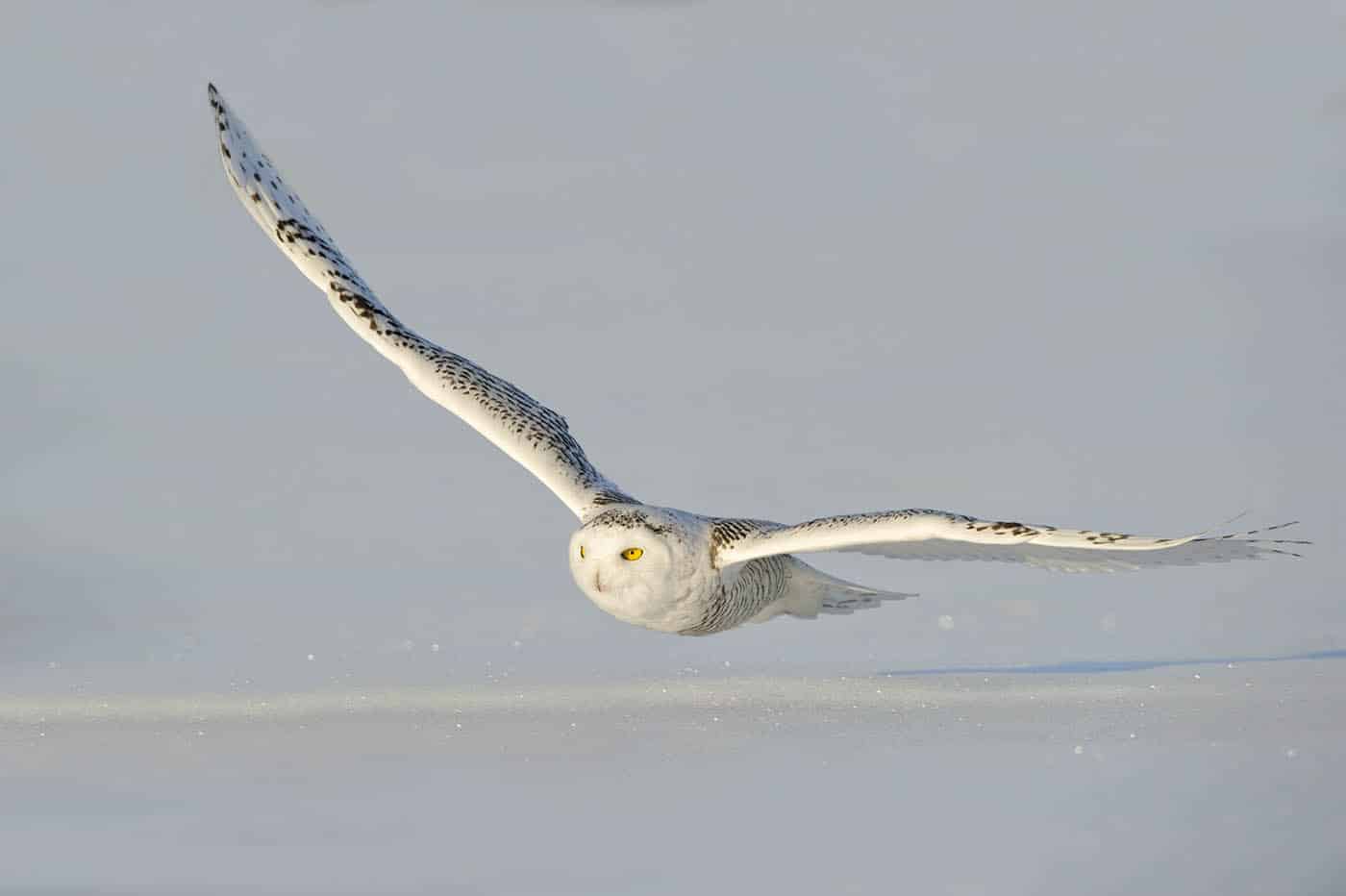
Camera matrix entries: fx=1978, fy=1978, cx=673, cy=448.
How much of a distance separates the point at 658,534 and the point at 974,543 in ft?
6.88

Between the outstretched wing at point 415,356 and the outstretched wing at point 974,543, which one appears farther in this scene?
the outstretched wing at point 415,356

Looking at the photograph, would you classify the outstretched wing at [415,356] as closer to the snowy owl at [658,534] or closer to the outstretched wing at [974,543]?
the snowy owl at [658,534]

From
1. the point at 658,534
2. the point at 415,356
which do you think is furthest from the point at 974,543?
the point at 415,356

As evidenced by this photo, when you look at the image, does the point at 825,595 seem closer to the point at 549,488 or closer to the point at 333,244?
the point at 549,488

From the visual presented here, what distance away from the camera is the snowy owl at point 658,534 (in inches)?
485

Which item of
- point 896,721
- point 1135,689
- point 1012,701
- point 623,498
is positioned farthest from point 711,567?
point 1135,689

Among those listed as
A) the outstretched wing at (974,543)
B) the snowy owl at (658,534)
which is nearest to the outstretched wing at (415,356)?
the snowy owl at (658,534)

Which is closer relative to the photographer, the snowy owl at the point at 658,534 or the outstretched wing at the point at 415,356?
the snowy owl at the point at 658,534

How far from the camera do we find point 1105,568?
12883mm

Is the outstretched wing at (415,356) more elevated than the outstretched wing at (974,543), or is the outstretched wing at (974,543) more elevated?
the outstretched wing at (415,356)

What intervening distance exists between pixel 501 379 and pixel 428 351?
1.98 feet

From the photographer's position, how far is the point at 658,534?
43.1 ft

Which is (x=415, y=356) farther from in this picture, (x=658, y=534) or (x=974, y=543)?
(x=974, y=543)

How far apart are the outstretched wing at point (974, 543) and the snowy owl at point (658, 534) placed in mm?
11
